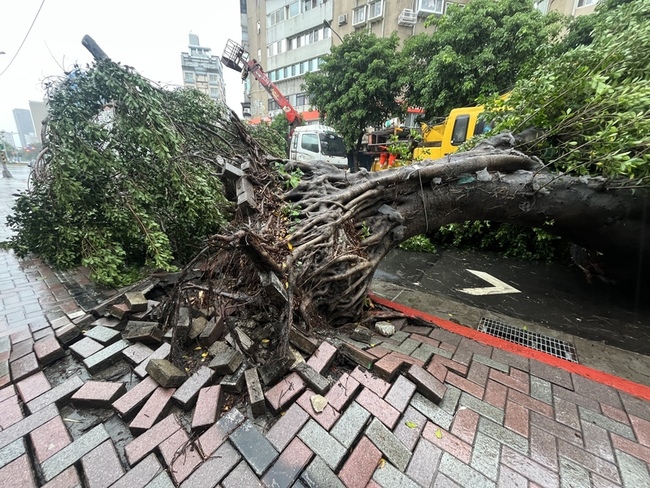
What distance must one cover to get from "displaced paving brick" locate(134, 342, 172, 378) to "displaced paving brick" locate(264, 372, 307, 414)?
88 centimetres

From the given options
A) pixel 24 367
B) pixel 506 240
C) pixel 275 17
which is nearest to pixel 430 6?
pixel 275 17

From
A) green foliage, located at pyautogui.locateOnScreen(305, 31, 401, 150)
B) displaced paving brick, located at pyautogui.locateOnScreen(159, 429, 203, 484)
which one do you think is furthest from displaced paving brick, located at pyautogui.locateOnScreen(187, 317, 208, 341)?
green foliage, located at pyautogui.locateOnScreen(305, 31, 401, 150)

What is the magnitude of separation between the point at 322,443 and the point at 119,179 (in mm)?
3465

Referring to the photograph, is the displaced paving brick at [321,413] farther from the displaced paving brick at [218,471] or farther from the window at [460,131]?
the window at [460,131]

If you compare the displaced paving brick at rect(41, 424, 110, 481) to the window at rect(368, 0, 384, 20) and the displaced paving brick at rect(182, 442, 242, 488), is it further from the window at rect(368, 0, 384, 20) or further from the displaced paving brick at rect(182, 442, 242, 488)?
the window at rect(368, 0, 384, 20)

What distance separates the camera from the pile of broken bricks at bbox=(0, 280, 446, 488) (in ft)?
4.54

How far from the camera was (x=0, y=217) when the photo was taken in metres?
6.50

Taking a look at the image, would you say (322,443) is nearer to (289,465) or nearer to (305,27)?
(289,465)

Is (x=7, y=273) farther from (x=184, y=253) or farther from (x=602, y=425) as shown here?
(x=602, y=425)

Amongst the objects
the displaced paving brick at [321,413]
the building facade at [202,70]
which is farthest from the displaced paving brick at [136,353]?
the building facade at [202,70]

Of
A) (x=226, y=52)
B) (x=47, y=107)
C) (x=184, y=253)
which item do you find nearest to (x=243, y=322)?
(x=184, y=253)

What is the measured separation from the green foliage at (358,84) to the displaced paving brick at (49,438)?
13807 millimetres

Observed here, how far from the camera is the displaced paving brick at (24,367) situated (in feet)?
6.19

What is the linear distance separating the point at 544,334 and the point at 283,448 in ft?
11.5
